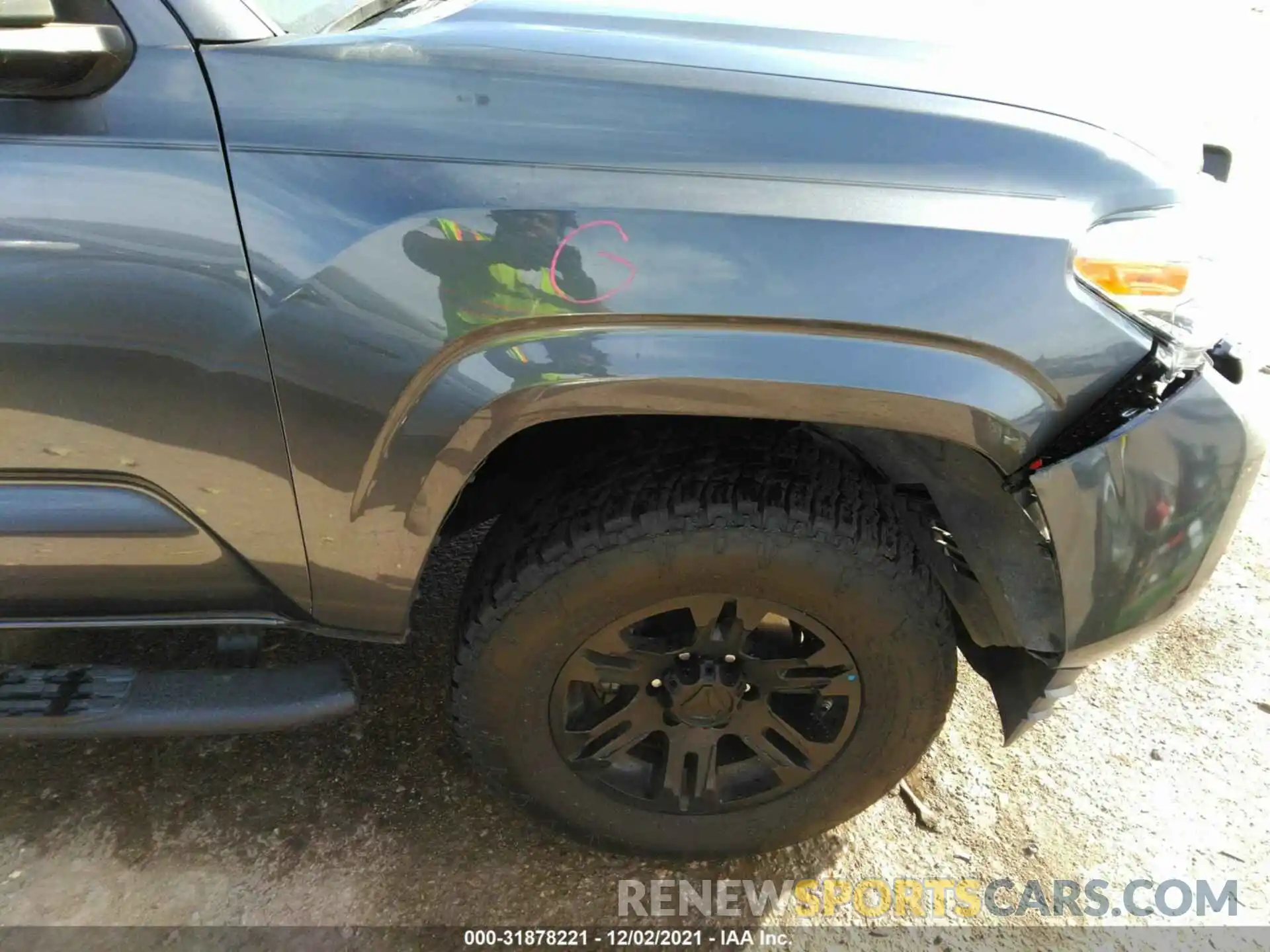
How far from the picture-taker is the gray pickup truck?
129 centimetres

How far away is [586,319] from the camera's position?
4.36 ft

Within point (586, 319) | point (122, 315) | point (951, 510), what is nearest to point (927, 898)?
point (951, 510)

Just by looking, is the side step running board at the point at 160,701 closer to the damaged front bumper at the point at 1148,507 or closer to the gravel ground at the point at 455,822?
the gravel ground at the point at 455,822

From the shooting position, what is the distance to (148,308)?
52.1 inches

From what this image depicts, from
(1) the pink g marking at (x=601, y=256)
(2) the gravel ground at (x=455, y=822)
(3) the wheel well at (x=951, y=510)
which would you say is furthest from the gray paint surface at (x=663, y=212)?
(2) the gravel ground at (x=455, y=822)

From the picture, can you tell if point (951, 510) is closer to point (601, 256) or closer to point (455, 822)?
point (601, 256)

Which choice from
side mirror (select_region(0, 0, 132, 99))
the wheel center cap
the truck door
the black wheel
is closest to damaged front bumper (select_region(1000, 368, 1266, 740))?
the black wheel

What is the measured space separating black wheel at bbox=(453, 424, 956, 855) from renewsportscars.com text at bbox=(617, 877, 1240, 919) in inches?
3.9

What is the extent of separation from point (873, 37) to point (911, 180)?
0.37 meters

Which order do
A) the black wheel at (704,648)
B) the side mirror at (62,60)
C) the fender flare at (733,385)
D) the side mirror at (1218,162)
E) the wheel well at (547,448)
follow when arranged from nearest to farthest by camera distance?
the side mirror at (62,60) < the fender flare at (733,385) < the black wheel at (704,648) < the wheel well at (547,448) < the side mirror at (1218,162)

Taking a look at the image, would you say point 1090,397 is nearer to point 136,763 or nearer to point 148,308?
point 148,308

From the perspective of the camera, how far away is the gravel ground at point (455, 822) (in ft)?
6.21

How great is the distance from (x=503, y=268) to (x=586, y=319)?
0.14 meters

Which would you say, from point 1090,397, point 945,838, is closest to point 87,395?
point 1090,397
